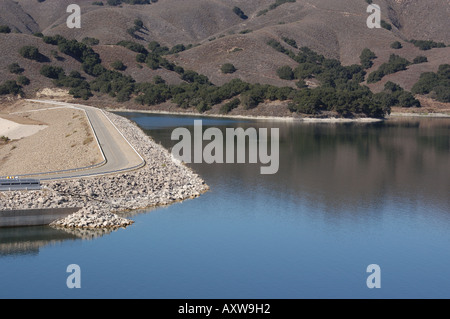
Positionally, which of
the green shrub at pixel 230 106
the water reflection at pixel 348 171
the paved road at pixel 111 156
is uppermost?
the green shrub at pixel 230 106

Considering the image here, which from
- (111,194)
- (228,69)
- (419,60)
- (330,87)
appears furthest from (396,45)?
(111,194)

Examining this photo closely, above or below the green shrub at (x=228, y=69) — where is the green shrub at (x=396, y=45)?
above

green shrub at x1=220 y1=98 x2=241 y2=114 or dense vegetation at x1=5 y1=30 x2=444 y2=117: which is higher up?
dense vegetation at x1=5 y1=30 x2=444 y2=117

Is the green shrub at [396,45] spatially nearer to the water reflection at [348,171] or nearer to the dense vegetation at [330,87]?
the dense vegetation at [330,87]

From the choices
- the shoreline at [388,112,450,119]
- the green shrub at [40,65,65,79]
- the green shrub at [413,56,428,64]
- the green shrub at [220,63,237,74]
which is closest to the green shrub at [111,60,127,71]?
the green shrub at [40,65,65,79]

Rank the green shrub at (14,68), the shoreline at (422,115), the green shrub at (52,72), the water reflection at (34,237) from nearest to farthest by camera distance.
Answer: the water reflection at (34,237), the shoreline at (422,115), the green shrub at (14,68), the green shrub at (52,72)

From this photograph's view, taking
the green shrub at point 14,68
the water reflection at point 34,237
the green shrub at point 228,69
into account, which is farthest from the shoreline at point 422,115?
the water reflection at point 34,237

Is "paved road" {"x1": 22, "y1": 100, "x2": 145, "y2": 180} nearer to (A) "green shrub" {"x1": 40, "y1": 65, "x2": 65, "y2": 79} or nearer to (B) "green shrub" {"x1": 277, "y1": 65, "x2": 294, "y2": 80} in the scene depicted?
(A) "green shrub" {"x1": 40, "y1": 65, "x2": 65, "y2": 79}
